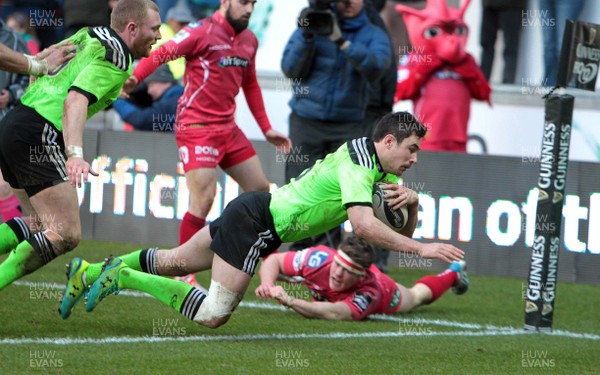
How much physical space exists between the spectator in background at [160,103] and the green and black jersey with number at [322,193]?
5.74m

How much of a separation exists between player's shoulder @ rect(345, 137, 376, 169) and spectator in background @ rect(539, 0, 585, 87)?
6.95 m

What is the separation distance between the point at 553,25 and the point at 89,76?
7.86 metres

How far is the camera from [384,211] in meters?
7.13

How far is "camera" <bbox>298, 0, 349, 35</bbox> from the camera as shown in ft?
34.9

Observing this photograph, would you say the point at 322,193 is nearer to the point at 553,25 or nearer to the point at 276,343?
the point at 276,343

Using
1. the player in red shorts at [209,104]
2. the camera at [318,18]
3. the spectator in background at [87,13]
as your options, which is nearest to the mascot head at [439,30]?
the camera at [318,18]

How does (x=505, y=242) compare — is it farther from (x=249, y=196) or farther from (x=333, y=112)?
(x=249, y=196)

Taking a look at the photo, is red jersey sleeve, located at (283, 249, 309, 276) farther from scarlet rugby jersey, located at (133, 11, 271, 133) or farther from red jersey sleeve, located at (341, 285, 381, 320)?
scarlet rugby jersey, located at (133, 11, 271, 133)

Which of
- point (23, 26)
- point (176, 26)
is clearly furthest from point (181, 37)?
point (23, 26)

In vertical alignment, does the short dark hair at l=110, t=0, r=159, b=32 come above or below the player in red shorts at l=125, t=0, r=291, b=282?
→ above

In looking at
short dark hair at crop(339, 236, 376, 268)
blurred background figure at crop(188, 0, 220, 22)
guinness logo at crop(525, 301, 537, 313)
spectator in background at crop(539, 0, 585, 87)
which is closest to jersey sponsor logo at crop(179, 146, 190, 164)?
short dark hair at crop(339, 236, 376, 268)

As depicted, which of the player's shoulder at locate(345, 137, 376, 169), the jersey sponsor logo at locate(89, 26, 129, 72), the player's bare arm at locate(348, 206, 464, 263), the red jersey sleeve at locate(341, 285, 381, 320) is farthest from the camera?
the red jersey sleeve at locate(341, 285, 381, 320)

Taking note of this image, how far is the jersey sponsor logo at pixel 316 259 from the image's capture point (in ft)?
29.3

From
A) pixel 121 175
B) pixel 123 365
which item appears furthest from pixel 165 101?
pixel 123 365
